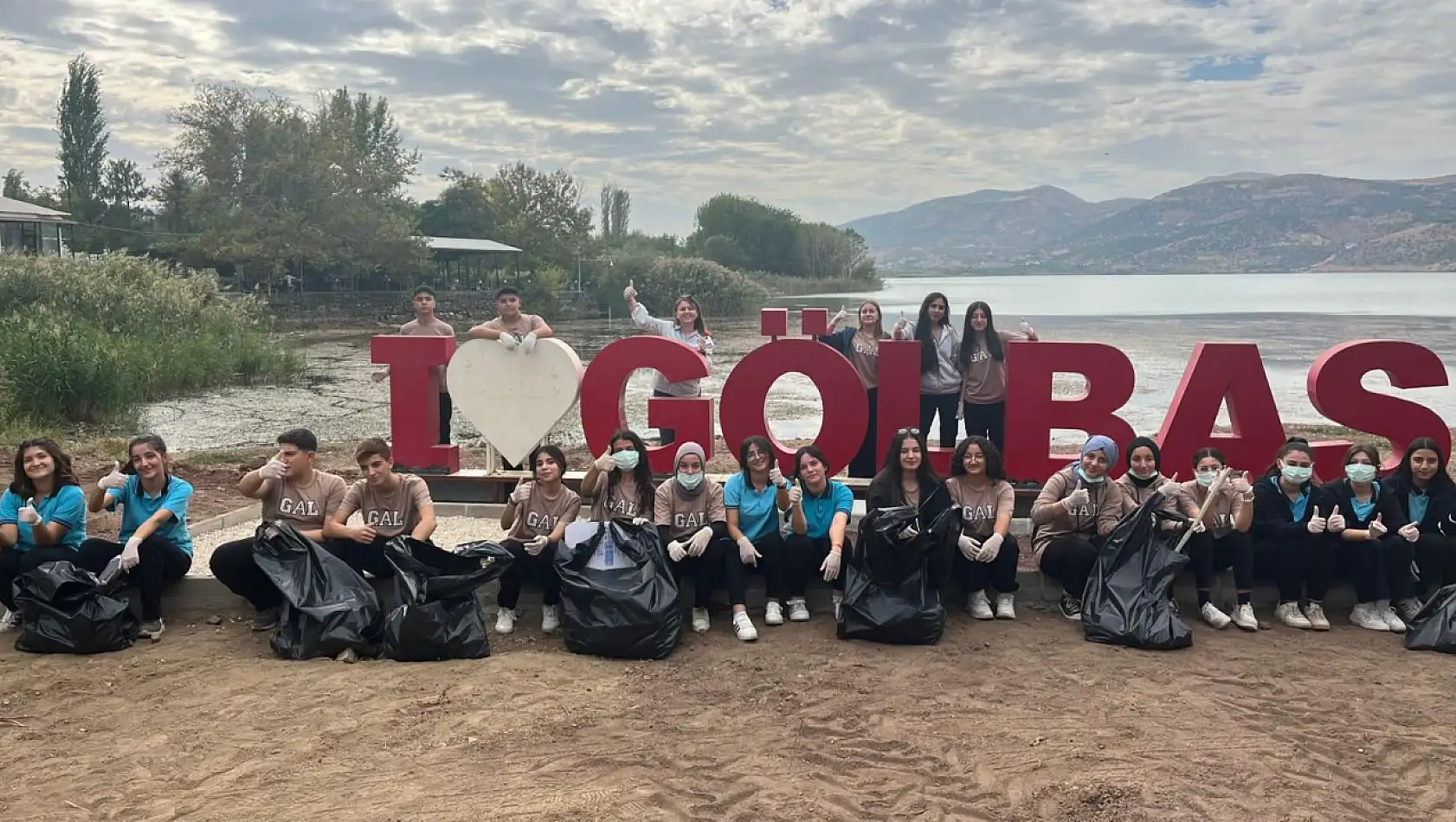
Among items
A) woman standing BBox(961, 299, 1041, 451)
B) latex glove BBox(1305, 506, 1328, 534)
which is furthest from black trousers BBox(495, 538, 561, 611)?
latex glove BBox(1305, 506, 1328, 534)

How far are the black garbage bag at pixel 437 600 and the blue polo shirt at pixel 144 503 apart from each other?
51.7 inches

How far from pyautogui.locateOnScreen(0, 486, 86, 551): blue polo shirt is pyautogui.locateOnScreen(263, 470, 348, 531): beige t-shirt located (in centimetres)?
93

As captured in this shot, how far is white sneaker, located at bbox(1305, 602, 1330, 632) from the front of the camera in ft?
18.8

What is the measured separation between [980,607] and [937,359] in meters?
2.47

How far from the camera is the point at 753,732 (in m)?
4.38

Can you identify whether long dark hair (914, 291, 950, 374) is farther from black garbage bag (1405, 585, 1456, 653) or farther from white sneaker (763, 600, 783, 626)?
black garbage bag (1405, 585, 1456, 653)

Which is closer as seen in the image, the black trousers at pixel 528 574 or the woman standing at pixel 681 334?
the black trousers at pixel 528 574

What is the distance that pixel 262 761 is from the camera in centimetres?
405

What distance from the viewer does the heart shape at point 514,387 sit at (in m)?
8.26

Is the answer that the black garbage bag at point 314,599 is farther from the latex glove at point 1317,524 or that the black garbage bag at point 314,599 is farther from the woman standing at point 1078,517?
the latex glove at point 1317,524

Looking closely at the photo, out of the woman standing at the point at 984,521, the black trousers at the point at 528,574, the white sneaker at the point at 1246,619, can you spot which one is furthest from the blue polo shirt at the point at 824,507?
the white sneaker at the point at 1246,619

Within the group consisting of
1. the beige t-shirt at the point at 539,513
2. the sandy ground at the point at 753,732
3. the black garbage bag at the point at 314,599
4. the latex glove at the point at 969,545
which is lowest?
the sandy ground at the point at 753,732

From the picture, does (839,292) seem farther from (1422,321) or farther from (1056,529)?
(1056,529)

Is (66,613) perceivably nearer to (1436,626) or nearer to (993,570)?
(993,570)
